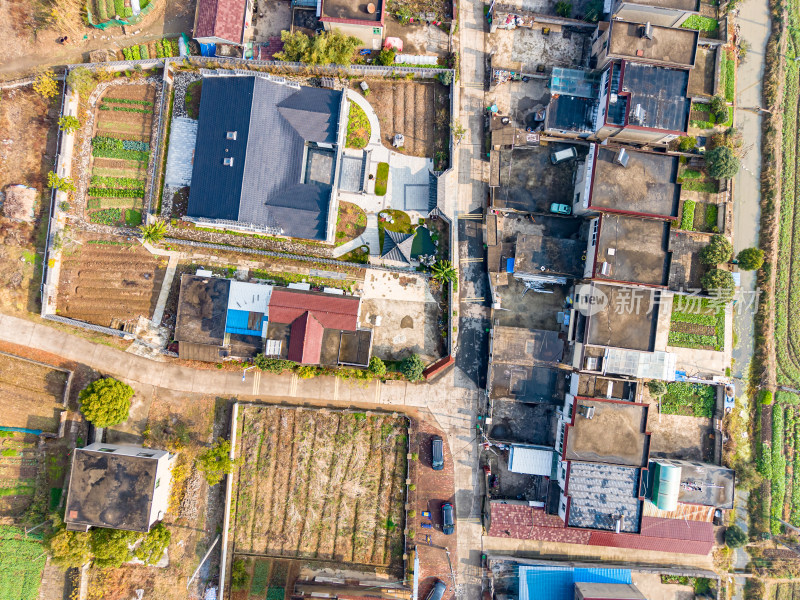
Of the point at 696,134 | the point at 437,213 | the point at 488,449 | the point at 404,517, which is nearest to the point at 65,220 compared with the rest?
the point at 437,213

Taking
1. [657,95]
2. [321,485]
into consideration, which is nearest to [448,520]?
[321,485]

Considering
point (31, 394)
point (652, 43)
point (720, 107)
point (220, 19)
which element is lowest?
point (31, 394)

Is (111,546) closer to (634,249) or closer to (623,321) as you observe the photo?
(623,321)

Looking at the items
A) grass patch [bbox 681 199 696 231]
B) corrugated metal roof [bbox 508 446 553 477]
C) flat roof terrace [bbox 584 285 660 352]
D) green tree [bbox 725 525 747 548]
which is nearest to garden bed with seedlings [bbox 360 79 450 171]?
flat roof terrace [bbox 584 285 660 352]

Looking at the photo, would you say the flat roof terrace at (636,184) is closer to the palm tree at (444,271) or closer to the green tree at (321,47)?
the palm tree at (444,271)

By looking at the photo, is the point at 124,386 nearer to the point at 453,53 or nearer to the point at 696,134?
the point at 453,53

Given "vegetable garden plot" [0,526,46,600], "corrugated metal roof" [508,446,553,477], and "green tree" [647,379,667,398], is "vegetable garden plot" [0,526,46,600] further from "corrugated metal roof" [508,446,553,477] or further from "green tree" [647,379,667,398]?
"green tree" [647,379,667,398]
